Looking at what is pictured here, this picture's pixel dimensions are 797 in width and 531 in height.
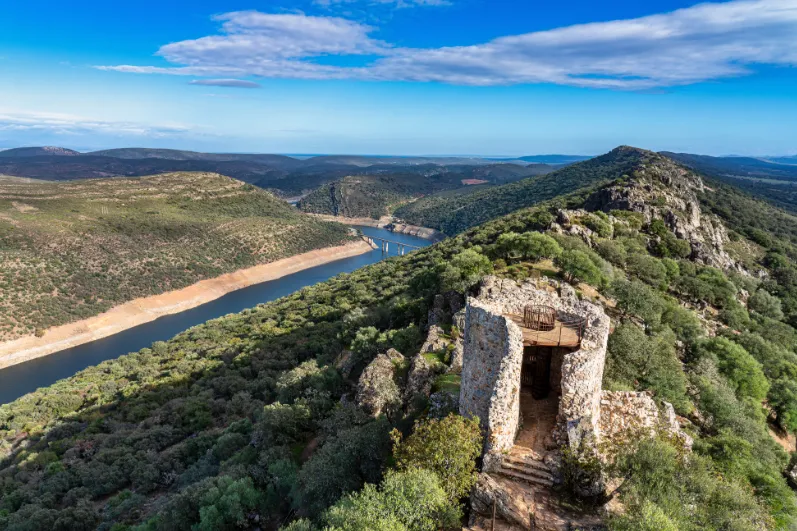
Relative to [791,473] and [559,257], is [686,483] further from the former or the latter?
[559,257]

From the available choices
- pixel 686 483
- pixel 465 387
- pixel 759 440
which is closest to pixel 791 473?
pixel 759 440

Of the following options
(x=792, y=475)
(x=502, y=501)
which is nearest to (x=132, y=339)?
(x=502, y=501)

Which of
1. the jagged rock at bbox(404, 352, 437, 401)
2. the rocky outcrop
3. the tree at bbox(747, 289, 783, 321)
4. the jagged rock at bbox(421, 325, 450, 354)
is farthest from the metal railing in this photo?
the tree at bbox(747, 289, 783, 321)

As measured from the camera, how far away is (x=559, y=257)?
102ft

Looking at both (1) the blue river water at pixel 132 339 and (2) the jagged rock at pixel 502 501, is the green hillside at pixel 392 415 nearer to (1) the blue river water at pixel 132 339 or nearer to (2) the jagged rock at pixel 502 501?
(2) the jagged rock at pixel 502 501

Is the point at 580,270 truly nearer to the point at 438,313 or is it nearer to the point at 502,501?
the point at 438,313

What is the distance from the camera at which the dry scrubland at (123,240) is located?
7144cm

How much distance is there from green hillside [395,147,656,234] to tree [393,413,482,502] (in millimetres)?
103459

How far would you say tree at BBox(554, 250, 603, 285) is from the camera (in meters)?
27.1

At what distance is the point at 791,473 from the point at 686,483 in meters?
11.9

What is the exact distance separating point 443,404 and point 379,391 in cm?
419

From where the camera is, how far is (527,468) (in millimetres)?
10492

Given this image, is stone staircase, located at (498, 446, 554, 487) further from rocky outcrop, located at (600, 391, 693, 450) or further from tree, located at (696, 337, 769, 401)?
tree, located at (696, 337, 769, 401)

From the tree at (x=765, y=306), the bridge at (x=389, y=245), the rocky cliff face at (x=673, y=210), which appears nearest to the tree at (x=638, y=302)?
the tree at (x=765, y=306)
